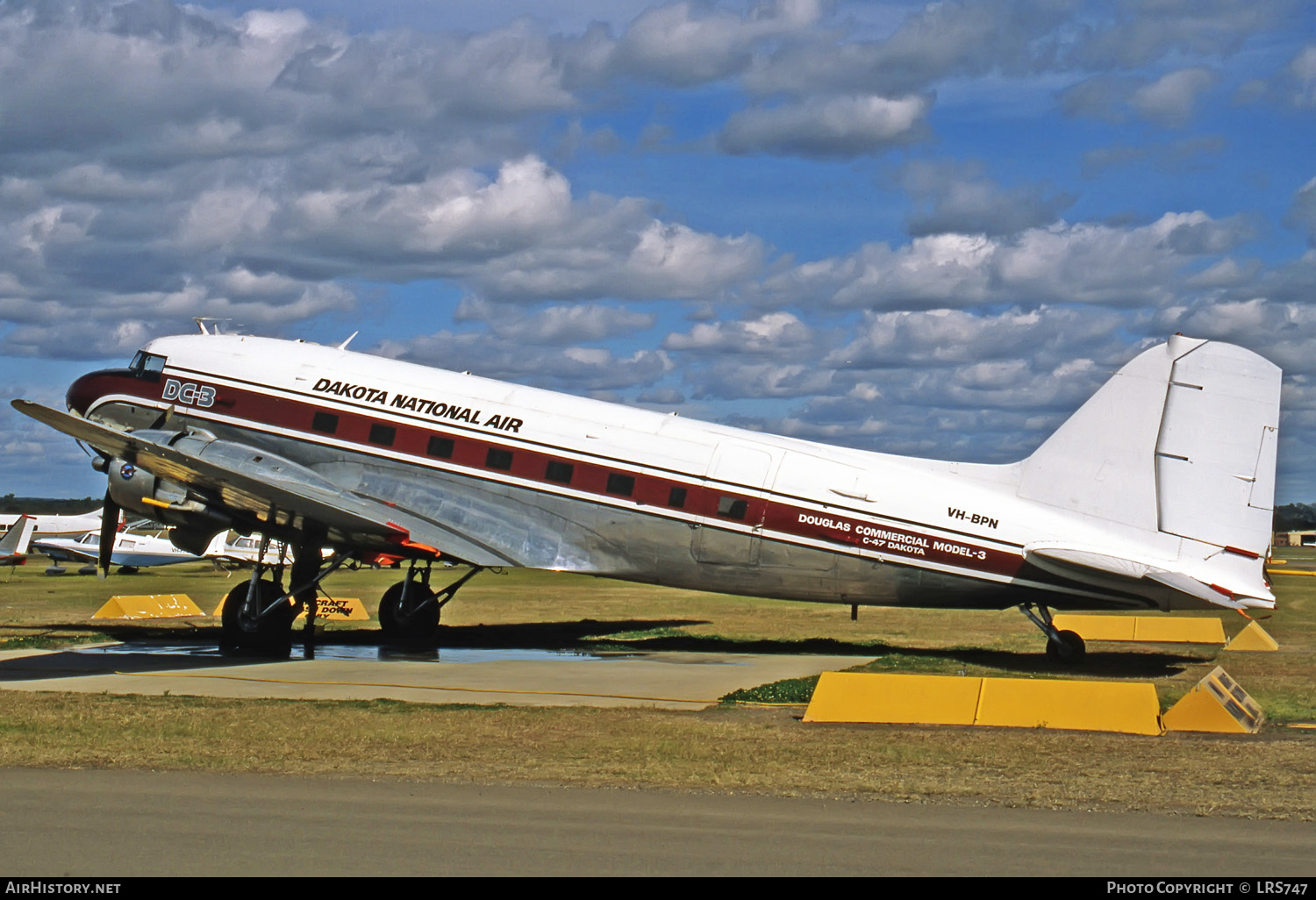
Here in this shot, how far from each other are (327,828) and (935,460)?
14089 mm

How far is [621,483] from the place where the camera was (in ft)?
68.4

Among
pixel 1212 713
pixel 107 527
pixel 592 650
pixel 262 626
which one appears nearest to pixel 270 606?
pixel 262 626

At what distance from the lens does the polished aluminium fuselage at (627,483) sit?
19406 millimetres

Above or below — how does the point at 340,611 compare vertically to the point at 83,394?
below

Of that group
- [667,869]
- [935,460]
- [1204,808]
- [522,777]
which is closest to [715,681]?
[935,460]

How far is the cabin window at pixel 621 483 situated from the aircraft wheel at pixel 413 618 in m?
→ 5.48

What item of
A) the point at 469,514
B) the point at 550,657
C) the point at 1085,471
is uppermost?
the point at 1085,471

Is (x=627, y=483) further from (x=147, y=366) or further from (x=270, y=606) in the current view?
(x=147, y=366)

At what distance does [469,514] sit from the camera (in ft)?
69.8

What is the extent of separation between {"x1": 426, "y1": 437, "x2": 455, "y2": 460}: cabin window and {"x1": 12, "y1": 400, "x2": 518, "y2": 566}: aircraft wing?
43.9 inches

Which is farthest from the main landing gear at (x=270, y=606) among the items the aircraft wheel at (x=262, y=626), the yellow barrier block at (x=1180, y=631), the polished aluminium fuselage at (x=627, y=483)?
the yellow barrier block at (x=1180, y=631)

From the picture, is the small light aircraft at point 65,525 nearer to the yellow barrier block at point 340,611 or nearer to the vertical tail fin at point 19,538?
the vertical tail fin at point 19,538

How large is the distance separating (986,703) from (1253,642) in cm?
1248
